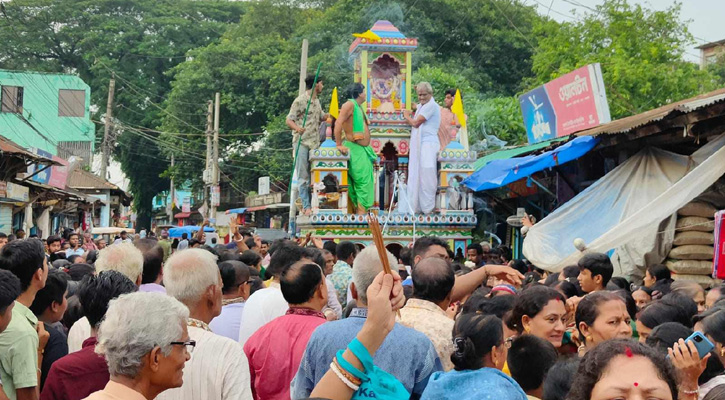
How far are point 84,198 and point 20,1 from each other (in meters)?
23.8

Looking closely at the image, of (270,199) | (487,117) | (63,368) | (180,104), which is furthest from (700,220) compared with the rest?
(180,104)

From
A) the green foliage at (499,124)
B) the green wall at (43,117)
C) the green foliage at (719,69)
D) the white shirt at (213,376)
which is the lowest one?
the white shirt at (213,376)

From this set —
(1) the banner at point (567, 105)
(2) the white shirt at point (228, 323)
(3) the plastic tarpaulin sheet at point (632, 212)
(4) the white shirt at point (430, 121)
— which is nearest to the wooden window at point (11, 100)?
(4) the white shirt at point (430, 121)

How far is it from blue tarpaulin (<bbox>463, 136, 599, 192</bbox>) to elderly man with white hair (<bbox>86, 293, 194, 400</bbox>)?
30.9 feet

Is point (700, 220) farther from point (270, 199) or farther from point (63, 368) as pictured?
point (270, 199)

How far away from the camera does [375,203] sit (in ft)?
58.0

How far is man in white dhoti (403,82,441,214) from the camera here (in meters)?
16.5

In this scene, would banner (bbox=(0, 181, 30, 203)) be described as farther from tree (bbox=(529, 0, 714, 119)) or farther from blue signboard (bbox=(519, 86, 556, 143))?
tree (bbox=(529, 0, 714, 119))

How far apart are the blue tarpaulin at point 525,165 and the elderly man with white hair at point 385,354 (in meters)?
8.66

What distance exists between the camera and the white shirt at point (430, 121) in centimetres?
1638

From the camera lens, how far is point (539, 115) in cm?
1708

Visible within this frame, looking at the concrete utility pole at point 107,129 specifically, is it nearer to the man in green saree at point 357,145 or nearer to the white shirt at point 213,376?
the man in green saree at point 357,145

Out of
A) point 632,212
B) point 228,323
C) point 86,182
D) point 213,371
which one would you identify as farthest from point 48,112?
point 213,371

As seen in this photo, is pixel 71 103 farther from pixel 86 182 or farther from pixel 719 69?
pixel 719 69
